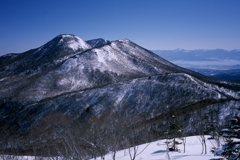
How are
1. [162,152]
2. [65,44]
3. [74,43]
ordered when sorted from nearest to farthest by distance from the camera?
1. [162,152]
2. [65,44]
3. [74,43]

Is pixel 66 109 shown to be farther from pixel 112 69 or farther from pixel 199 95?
pixel 112 69

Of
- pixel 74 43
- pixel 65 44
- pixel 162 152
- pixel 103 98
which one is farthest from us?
pixel 74 43

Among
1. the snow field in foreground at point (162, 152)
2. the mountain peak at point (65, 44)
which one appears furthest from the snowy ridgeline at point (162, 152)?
the mountain peak at point (65, 44)

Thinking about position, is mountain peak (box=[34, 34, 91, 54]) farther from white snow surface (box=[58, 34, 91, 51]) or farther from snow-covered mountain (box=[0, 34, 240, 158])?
snow-covered mountain (box=[0, 34, 240, 158])

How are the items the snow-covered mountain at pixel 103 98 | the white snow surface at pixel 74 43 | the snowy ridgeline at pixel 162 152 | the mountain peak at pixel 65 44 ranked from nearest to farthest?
the snowy ridgeline at pixel 162 152, the snow-covered mountain at pixel 103 98, the mountain peak at pixel 65 44, the white snow surface at pixel 74 43

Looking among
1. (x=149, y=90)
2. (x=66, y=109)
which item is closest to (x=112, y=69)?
(x=149, y=90)

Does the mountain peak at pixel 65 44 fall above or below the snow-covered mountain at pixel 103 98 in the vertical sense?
above

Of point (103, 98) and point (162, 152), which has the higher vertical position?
point (103, 98)

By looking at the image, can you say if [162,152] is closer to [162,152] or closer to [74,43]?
[162,152]

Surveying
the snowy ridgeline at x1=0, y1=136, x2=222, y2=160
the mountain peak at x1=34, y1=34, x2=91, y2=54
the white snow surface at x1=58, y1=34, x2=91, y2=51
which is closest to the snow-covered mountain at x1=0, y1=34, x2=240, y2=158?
the snowy ridgeline at x1=0, y1=136, x2=222, y2=160

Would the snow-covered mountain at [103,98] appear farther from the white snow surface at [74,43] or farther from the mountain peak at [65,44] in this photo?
the white snow surface at [74,43]

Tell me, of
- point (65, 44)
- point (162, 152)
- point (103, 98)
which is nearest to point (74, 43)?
point (65, 44)

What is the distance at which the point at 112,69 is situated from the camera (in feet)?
302

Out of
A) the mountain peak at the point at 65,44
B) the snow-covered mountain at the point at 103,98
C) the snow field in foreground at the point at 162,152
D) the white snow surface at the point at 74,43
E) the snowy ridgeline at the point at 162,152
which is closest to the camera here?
the snowy ridgeline at the point at 162,152
